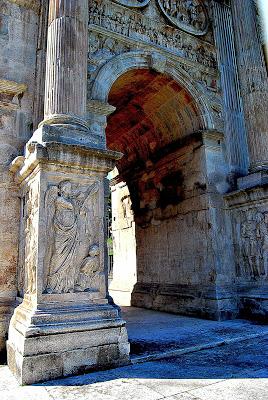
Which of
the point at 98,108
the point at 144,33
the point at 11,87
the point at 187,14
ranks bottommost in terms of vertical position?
the point at 98,108

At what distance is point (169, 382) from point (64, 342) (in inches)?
56.2

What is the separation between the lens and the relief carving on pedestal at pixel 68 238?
16.0 ft

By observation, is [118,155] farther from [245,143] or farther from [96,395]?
[245,143]

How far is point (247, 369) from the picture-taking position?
4.46 meters

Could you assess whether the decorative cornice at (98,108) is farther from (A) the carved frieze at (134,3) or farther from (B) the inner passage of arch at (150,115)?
(A) the carved frieze at (134,3)

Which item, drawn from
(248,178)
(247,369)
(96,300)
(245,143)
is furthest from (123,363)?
(245,143)

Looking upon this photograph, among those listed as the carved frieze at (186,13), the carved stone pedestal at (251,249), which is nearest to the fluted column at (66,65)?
the carved frieze at (186,13)

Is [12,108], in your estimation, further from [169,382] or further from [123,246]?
[123,246]

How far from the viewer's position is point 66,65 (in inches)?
245

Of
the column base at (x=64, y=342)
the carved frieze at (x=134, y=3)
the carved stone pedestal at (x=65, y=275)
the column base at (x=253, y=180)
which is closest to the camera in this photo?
the column base at (x=64, y=342)

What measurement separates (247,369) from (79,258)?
2703 millimetres

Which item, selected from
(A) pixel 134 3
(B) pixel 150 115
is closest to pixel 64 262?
(B) pixel 150 115

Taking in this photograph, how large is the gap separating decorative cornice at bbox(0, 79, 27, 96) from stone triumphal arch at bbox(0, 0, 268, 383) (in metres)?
0.02

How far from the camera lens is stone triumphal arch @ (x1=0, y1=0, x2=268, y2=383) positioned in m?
4.90
